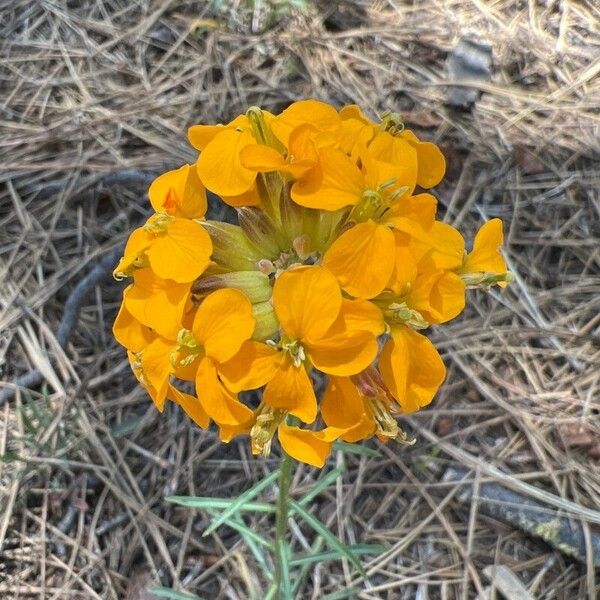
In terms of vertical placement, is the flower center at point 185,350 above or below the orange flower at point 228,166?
below

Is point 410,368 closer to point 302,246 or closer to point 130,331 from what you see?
point 302,246

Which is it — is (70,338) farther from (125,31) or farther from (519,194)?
(519,194)

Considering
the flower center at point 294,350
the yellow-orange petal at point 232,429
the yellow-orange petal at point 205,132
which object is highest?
the yellow-orange petal at point 205,132

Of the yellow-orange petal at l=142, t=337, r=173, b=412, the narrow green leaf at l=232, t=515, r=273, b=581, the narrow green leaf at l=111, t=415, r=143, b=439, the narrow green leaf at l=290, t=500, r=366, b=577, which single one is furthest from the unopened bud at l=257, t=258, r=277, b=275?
the narrow green leaf at l=111, t=415, r=143, b=439

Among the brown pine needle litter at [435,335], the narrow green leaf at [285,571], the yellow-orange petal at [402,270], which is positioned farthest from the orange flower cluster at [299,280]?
the brown pine needle litter at [435,335]

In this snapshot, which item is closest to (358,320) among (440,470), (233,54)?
(440,470)

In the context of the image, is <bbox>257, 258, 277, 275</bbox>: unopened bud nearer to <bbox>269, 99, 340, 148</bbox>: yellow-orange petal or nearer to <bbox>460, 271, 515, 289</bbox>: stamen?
<bbox>269, 99, 340, 148</bbox>: yellow-orange petal

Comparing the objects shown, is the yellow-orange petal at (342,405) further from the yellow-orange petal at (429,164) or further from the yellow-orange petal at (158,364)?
the yellow-orange petal at (429,164)
